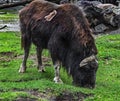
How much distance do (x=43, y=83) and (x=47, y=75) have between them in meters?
1.26

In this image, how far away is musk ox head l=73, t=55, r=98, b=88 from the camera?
33.2ft

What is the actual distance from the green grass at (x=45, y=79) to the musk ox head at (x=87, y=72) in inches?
8.1

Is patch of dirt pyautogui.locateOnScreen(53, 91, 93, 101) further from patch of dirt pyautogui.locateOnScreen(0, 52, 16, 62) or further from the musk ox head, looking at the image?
patch of dirt pyautogui.locateOnScreen(0, 52, 16, 62)

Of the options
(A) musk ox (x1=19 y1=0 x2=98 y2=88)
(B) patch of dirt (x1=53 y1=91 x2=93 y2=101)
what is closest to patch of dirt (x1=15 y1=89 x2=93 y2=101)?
(B) patch of dirt (x1=53 y1=91 x2=93 y2=101)

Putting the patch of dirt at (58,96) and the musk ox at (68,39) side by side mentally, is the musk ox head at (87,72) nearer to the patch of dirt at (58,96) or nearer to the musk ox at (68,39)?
the musk ox at (68,39)

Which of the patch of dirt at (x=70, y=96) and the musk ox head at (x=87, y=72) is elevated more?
the musk ox head at (x=87, y=72)

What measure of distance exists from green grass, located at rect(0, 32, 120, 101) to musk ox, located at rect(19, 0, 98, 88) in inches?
15.5

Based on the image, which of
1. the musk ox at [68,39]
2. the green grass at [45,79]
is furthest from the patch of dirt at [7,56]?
the musk ox at [68,39]

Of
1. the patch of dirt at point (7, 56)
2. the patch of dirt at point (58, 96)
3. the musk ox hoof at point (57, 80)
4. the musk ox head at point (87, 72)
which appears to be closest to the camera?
the patch of dirt at point (58, 96)

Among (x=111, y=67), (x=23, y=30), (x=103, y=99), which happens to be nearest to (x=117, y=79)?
(x=111, y=67)

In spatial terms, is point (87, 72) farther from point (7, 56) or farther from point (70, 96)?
point (7, 56)

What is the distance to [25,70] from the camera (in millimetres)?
12383

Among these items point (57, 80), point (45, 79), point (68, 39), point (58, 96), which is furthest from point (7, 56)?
point (58, 96)

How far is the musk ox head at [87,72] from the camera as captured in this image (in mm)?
10117
